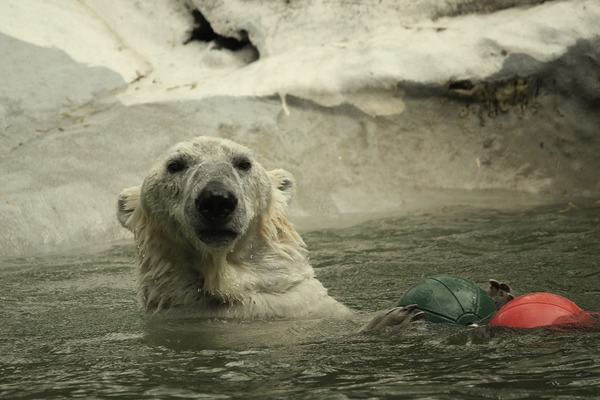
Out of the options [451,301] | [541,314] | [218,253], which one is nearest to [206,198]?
[218,253]

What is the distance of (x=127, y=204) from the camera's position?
190 inches

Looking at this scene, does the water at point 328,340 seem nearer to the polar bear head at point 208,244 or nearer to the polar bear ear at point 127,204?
the polar bear head at point 208,244

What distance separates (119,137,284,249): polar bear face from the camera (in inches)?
161

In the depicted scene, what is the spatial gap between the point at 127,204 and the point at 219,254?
783mm

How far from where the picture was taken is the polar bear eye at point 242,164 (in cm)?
450

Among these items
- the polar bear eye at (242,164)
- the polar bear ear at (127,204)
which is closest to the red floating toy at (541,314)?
the polar bear eye at (242,164)

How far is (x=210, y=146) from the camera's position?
4539 mm

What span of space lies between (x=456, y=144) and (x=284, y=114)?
1.60m

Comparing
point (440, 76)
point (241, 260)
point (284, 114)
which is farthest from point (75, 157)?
point (241, 260)

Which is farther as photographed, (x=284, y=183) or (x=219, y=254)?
(x=284, y=183)

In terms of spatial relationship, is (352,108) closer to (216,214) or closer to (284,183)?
(284,183)

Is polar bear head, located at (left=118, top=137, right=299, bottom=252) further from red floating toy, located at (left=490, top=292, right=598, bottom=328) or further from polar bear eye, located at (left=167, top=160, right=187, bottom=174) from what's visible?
red floating toy, located at (left=490, top=292, right=598, bottom=328)

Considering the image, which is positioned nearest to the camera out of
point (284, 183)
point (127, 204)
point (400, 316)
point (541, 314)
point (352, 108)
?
point (541, 314)

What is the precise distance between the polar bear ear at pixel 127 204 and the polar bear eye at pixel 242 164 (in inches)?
24.2
